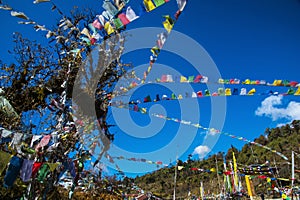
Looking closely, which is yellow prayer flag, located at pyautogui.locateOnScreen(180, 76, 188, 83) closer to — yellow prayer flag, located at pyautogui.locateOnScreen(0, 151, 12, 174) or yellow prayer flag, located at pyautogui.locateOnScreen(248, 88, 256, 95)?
yellow prayer flag, located at pyautogui.locateOnScreen(248, 88, 256, 95)

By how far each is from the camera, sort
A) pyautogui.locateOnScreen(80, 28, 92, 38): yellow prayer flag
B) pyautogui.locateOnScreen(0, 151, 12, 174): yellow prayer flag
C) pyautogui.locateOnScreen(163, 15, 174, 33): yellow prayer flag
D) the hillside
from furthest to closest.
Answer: the hillside, pyautogui.locateOnScreen(80, 28, 92, 38): yellow prayer flag, pyautogui.locateOnScreen(163, 15, 174, 33): yellow prayer flag, pyautogui.locateOnScreen(0, 151, 12, 174): yellow prayer flag

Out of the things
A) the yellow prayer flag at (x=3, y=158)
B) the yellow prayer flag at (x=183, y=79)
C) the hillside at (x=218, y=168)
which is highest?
the hillside at (x=218, y=168)

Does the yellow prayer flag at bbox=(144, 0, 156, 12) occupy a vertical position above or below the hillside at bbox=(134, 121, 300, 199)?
below

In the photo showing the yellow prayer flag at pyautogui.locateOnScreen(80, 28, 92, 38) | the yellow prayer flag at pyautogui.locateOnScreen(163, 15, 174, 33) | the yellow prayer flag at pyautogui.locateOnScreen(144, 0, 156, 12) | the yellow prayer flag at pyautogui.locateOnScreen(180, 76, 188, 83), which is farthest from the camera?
the yellow prayer flag at pyautogui.locateOnScreen(180, 76, 188, 83)

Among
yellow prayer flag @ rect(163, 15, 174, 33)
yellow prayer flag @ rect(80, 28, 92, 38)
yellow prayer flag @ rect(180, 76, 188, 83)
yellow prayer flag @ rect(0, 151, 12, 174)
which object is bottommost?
yellow prayer flag @ rect(0, 151, 12, 174)

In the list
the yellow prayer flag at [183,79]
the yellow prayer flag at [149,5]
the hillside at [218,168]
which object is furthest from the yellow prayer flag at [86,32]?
the hillside at [218,168]

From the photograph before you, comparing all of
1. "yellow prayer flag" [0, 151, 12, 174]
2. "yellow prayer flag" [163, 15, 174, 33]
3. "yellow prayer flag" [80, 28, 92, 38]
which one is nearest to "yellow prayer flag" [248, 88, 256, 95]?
"yellow prayer flag" [163, 15, 174, 33]

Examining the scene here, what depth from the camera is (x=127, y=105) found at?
616cm

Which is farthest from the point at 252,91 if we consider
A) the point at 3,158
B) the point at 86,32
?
the point at 3,158

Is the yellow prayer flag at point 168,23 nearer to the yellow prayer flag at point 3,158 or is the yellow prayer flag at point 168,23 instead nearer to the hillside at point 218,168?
the yellow prayer flag at point 3,158

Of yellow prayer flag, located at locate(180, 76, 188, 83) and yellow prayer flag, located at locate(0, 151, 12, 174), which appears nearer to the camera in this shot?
yellow prayer flag, located at locate(0, 151, 12, 174)

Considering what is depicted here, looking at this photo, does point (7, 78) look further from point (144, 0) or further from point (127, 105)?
point (144, 0)

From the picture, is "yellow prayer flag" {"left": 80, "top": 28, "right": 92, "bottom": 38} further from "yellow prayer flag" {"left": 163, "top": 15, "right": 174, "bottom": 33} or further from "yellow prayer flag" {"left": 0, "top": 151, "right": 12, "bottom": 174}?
"yellow prayer flag" {"left": 0, "top": 151, "right": 12, "bottom": 174}

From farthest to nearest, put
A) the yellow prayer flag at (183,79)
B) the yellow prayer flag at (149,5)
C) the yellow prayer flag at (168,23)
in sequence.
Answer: the yellow prayer flag at (183,79) → the yellow prayer flag at (168,23) → the yellow prayer flag at (149,5)
